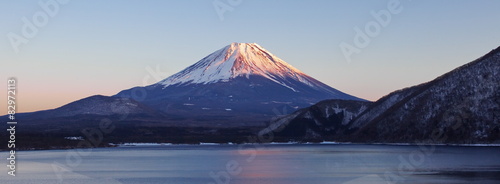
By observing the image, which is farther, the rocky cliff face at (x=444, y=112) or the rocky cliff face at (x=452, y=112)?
the rocky cliff face at (x=444, y=112)

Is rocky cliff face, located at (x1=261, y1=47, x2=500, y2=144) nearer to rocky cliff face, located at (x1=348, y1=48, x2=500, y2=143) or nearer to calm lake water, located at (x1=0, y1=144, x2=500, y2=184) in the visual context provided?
rocky cliff face, located at (x1=348, y1=48, x2=500, y2=143)

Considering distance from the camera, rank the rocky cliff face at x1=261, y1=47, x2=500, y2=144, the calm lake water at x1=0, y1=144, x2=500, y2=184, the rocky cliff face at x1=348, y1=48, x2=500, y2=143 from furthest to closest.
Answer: the rocky cliff face at x1=261, y1=47, x2=500, y2=144
the rocky cliff face at x1=348, y1=48, x2=500, y2=143
the calm lake water at x1=0, y1=144, x2=500, y2=184

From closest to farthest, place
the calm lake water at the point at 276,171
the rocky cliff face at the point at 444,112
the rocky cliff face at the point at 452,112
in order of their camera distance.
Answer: the calm lake water at the point at 276,171 < the rocky cliff face at the point at 452,112 < the rocky cliff face at the point at 444,112

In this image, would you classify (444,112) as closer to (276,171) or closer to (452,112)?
(452,112)

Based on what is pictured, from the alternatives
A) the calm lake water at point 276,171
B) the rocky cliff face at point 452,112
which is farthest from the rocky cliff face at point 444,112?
the calm lake water at point 276,171

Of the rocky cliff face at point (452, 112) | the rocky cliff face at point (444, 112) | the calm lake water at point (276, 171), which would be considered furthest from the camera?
the rocky cliff face at point (444, 112)

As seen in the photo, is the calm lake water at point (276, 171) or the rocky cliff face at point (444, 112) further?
the rocky cliff face at point (444, 112)

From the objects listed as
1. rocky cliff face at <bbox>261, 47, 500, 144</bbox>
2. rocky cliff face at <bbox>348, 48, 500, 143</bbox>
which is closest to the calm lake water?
rocky cliff face at <bbox>348, 48, 500, 143</bbox>

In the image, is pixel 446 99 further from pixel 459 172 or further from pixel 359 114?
pixel 459 172

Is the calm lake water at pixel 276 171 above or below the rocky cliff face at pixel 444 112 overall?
below

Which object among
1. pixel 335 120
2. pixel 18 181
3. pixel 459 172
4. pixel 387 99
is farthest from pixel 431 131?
pixel 18 181

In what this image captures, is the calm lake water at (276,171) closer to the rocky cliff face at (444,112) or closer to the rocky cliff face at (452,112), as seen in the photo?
the rocky cliff face at (452,112)
